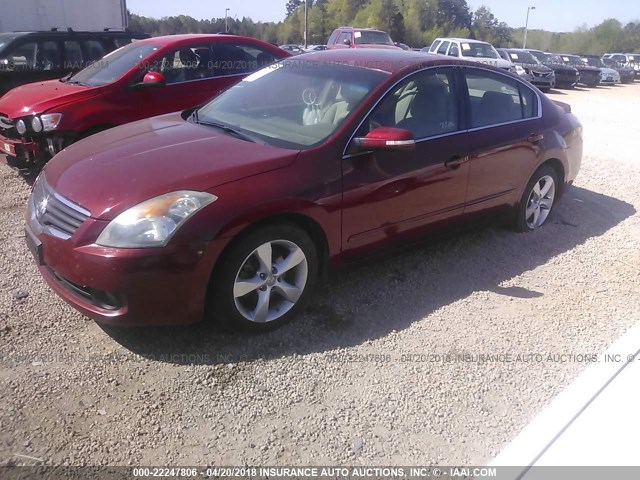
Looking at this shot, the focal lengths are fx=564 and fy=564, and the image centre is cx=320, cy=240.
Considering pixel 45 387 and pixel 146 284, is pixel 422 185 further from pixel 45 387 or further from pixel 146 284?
pixel 45 387

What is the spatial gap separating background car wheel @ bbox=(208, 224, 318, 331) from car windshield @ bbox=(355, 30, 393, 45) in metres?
17.6

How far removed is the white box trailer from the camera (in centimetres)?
1544

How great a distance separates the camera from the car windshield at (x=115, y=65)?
6363 millimetres

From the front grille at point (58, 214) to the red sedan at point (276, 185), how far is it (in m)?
0.01

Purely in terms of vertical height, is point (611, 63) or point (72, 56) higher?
point (72, 56)

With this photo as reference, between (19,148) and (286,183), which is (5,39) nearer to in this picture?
(19,148)

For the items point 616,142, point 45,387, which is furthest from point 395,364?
point 616,142

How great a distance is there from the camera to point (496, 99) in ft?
15.2

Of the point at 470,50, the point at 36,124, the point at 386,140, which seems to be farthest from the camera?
the point at 470,50

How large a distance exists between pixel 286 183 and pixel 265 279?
1.84 ft

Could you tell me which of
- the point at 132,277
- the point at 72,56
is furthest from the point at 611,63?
the point at 132,277

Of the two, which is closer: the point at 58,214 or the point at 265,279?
the point at 58,214

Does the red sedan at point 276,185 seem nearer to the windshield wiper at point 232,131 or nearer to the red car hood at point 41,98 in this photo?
the windshield wiper at point 232,131

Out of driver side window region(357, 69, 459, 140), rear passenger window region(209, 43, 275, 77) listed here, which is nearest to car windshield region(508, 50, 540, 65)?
rear passenger window region(209, 43, 275, 77)
